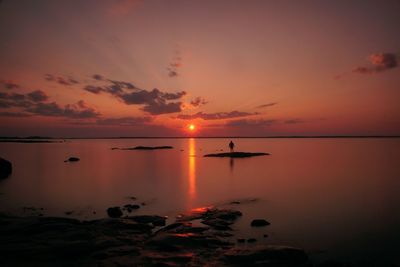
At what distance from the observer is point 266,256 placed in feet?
42.0

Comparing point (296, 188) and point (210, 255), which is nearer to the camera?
point (210, 255)

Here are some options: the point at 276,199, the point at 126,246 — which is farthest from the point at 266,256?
the point at 276,199

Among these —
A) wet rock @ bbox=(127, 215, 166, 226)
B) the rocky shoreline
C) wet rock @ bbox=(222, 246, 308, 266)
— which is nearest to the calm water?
wet rock @ bbox=(222, 246, 308, 266)

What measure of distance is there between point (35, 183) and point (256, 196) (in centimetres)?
2976

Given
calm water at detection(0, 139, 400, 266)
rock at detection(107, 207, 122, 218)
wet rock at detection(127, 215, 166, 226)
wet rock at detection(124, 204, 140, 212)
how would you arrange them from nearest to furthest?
calm water at detection(0, 139, 400, 266)
wet rock at detection(127, 215, 166, 226)
rock at detection(107, 207, 122, 218)
wet rock at detection(124, 204, 140, 212)

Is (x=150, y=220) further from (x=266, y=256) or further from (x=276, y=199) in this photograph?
(x=276, y=199)

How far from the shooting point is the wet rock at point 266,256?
12430mm

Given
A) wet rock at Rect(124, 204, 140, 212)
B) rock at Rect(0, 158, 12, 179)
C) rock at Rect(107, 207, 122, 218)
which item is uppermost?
rock at Rect(0, 158, 12, 179)

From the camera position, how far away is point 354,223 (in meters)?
20.2

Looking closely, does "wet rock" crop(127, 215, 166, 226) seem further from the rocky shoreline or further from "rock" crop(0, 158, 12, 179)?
"rock" crop(0, 158, 12, 179)

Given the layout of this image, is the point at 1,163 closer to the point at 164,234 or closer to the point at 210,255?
the point at 164,234

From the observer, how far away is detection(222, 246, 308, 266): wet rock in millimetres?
12430

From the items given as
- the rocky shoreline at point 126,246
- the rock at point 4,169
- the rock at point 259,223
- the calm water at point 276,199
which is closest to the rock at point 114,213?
the calm water at point 276,199

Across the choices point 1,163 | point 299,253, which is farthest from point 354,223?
point 1,163
